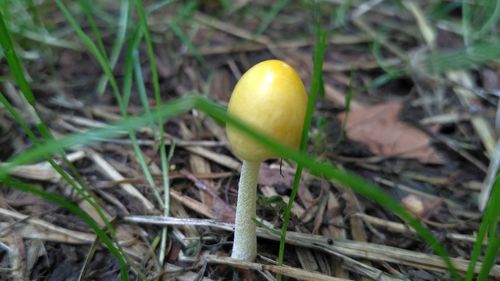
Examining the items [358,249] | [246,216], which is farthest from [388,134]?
[246,216]

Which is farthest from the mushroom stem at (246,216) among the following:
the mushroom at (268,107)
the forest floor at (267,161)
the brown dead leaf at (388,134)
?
the brown dead leaf at (388,134)

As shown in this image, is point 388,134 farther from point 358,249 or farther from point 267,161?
point 358,249

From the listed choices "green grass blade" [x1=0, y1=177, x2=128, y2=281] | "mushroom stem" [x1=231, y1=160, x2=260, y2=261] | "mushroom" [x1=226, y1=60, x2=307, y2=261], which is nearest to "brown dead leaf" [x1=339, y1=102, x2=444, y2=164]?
"mushroom stem" [x1=231, y1=160, x2=260, y2=261]

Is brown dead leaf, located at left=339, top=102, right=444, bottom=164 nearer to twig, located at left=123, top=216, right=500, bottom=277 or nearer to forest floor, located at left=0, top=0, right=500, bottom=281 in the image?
forest floor, located at left=0, top=0, right=500, bottom=281

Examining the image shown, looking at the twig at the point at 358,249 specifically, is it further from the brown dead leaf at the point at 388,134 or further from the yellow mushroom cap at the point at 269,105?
the brown dead leaf at the point at 388,134

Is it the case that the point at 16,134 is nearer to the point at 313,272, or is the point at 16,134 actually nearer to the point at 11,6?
the point at 11,6

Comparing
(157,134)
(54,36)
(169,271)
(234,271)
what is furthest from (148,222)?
(54,36)
